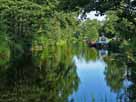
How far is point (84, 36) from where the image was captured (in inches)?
4724

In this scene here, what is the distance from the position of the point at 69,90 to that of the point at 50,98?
344 cm

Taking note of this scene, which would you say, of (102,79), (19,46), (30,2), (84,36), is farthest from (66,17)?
(84,36)

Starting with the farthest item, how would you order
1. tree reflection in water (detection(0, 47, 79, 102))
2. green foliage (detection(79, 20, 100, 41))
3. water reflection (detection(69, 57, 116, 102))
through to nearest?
green foliage (detection(79, 20, 100, 41)) → tree reflection in water (detection(0, 47, 79, 102)) → water reflection (detection(69, 57, 116, 102))

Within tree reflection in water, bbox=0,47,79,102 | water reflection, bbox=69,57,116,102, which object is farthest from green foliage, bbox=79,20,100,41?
water reflection, bbox=69,57,116,102

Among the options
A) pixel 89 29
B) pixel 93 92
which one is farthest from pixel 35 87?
pixel 89 29

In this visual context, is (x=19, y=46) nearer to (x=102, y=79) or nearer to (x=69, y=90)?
(x=102, y=79)

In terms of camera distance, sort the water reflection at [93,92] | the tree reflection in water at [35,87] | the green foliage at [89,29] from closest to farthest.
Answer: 1. the water reflection at [93,92]
2. the tree reflection in water at [35,87]
3. the green foliage at [89,29]

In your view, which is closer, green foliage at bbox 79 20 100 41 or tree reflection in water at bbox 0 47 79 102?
tree reflection in water at bbox 0 47 79 102

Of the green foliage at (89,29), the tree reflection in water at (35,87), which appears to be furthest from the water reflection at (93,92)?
the green foliage at (89,29)

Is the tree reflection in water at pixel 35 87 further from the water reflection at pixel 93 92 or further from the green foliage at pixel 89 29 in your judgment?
the green foliage at pixel 89 29

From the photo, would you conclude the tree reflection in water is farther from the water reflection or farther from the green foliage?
the green foliage

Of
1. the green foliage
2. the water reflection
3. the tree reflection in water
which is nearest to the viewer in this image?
the water reflection

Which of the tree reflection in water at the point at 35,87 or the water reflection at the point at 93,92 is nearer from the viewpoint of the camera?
the water reflection at the point at 93,92

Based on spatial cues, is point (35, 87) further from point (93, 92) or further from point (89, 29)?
point (89, 29)
